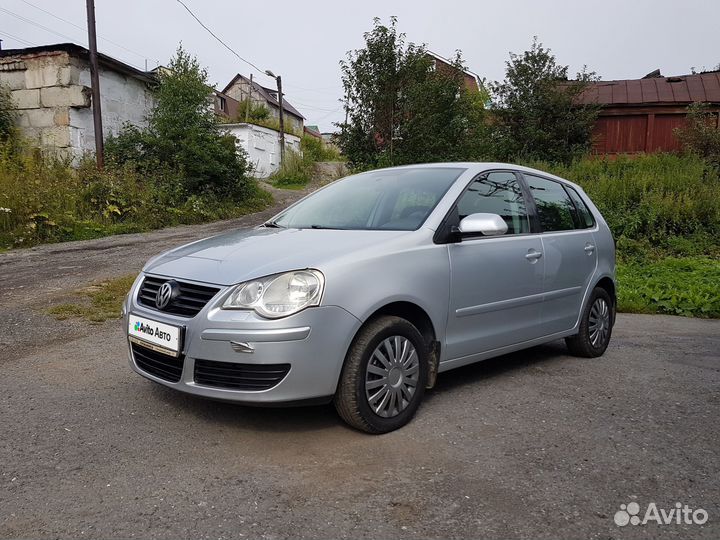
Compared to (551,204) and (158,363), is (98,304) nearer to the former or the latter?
(158,363)

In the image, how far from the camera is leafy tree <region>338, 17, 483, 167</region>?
14531 millimetres

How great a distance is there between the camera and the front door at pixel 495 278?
3973 millimetres

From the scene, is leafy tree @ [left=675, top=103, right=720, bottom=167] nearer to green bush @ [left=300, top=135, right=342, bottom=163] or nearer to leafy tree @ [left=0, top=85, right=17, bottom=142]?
leafy tree @ [left=0, top=85, right=17, bottom=142]

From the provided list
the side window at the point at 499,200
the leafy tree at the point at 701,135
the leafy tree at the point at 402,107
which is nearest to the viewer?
the side window at the point at 499,200

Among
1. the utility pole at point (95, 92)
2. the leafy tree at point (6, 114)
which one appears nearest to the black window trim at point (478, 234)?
the utility pole at point (95, 92)

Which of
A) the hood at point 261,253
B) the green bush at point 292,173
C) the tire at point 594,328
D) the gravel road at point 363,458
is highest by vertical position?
the green bush at point 292,173

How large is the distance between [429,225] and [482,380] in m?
1.41

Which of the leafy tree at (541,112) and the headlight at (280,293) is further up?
the leafy tree at (541,112)

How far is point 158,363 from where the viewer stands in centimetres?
354

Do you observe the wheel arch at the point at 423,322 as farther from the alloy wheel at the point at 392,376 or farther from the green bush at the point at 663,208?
Result: the green bush at the point at 663,208

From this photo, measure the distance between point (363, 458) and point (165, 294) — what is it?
4.64 feet

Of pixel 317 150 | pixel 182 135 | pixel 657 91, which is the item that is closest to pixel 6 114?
pixel 182 135

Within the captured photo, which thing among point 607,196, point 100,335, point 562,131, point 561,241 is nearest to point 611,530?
point 561,241

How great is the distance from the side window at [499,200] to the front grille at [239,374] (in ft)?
5.64
